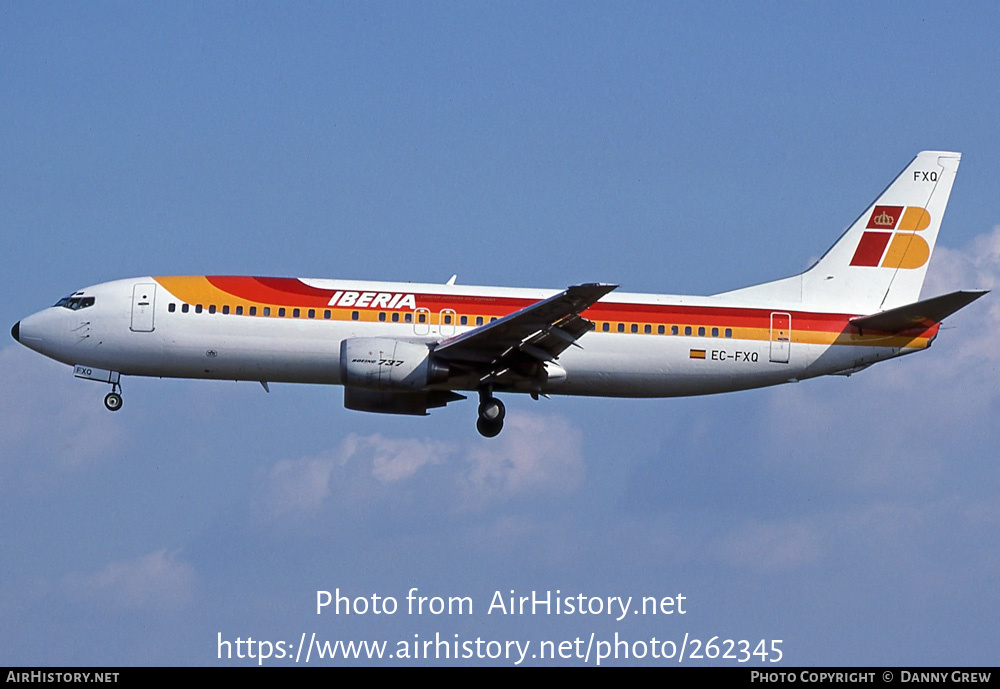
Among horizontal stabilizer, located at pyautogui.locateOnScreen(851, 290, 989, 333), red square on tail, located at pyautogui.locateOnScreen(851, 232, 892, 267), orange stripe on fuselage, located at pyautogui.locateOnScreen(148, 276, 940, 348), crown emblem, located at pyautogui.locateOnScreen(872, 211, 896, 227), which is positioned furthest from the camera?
crown emblem, located at pyautogui.locateOnScreen(872, 211, 896, 227)

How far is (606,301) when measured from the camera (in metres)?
41.0

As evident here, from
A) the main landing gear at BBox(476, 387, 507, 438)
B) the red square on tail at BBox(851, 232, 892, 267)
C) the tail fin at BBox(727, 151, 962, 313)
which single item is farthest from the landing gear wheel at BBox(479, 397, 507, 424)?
the red square on tail at BBox(851, 232, 892, 267)

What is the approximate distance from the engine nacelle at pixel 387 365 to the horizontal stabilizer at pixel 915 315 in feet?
39.0

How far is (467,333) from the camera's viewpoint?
3938 cm

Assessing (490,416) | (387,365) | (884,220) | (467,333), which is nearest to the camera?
(387,365)

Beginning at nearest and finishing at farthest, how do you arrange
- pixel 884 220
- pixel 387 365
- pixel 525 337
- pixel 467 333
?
pixel 387 365 < pixel 525 337 < pixel 467 333 < pixel 884 220

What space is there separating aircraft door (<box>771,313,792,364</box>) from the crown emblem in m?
4.94

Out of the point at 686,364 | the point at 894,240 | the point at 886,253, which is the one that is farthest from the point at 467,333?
the point at 894,240

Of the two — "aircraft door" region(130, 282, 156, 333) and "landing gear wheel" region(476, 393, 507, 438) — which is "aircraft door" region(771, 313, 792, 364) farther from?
"aircraft door" region(130, 282, 156, 333)

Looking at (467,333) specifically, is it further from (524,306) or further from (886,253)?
(886,253)

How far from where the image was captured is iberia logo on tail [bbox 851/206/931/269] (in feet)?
142

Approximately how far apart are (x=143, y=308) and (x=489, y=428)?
10.1m

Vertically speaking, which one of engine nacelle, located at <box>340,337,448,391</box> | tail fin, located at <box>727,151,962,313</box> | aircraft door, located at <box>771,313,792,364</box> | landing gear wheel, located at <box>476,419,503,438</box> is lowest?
landing gear wheel, located at <box>476,419,503,438</box>

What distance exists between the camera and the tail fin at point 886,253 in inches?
1668
